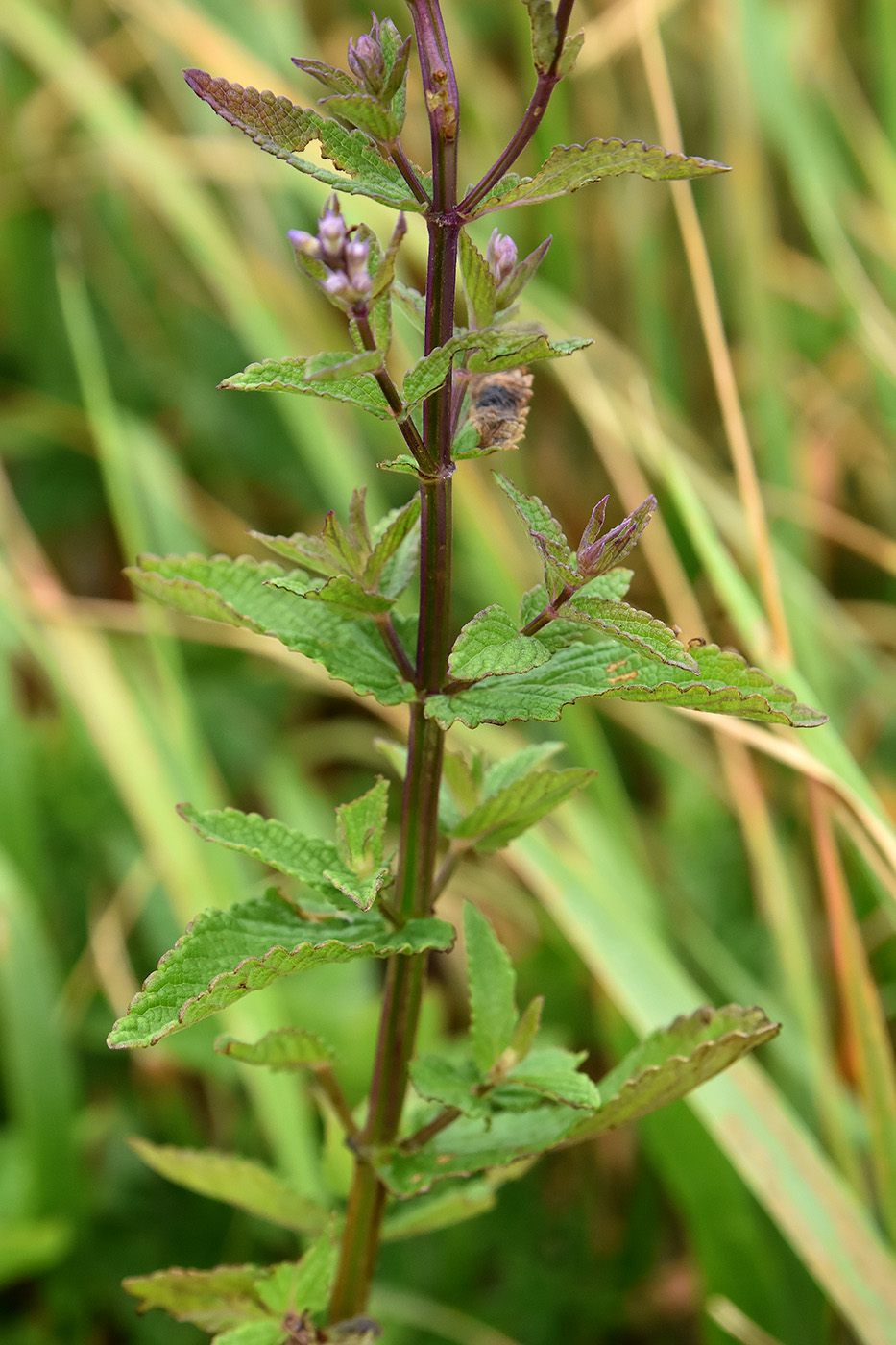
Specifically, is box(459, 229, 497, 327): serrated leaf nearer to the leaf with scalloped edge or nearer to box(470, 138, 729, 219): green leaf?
box(470, 138, 729, 219): green leaf

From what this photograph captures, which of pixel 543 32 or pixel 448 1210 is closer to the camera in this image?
pixel 543 32

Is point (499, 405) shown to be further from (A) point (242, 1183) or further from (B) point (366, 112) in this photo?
(A) point (242, 1183)

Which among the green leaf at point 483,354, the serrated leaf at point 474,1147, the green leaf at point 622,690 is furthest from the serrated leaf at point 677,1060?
the green leaf at point 483,354

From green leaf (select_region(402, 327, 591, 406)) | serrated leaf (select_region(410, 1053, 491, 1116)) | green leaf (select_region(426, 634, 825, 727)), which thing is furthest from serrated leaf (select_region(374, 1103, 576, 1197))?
green leaf (select_region(402, 327, 591, 406))

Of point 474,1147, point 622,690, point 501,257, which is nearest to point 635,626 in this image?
point 622,690

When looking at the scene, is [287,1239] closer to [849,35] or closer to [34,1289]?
[34,1289]
